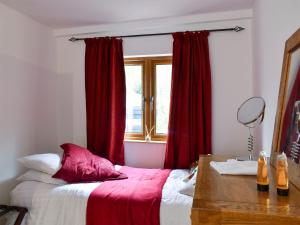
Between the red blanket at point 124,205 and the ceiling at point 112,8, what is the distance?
1.86m

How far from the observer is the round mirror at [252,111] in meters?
1.72

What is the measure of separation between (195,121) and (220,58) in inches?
32.0

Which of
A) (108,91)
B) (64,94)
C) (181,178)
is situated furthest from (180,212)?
(64,94)

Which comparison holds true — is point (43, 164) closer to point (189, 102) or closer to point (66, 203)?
point (66, 203)

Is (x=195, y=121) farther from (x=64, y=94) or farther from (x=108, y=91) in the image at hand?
(x=64, y=94)

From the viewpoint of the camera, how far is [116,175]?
2.46 m

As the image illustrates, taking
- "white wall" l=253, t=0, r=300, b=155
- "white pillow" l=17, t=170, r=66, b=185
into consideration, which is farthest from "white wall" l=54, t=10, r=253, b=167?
"white pillow" l=17, t=170, r=66, b=185

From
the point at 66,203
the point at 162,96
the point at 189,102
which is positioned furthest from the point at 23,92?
the point at 189,102

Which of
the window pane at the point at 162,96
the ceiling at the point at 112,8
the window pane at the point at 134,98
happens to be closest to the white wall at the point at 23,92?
the ceiling at the point at 112,8

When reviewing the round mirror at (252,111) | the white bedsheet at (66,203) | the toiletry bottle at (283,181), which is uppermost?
the round mirror at (252,111)

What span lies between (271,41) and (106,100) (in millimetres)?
1987

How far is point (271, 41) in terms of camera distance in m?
1.79

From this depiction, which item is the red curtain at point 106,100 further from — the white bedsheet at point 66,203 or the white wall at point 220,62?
the white bedsheet at point 66,203

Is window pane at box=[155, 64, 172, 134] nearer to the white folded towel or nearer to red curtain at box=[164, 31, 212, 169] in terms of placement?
red curtain at box=[164, 31, 212, 169]
